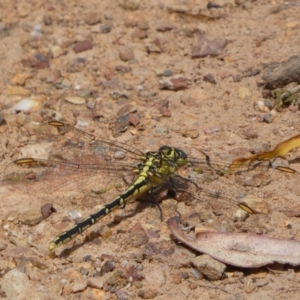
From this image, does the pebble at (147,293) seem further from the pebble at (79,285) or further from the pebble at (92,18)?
the pebble at (92,18)

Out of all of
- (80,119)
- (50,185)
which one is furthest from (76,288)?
(80,119)

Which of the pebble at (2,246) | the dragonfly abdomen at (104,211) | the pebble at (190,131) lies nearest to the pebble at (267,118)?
the pebble at (190,131)

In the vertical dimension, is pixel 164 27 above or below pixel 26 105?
above

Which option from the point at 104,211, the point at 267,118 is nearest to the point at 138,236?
the point at 104,211

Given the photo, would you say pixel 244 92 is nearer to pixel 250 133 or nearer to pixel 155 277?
pixel 250 133

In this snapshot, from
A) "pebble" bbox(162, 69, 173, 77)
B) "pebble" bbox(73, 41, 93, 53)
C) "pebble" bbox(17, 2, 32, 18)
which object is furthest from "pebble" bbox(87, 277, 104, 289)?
"pebble" bbox(17, 2, 32, 18)
